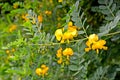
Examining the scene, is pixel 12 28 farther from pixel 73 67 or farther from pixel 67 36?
pixel 67 36

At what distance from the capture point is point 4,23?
357 centimetres

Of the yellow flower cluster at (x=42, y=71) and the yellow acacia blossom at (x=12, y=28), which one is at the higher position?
the yellow flower cluster at (x=42, y=71)

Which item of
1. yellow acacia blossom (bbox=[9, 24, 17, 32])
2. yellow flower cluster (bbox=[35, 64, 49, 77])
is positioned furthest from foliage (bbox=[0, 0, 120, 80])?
yellow acacia blossom (bbox=[9, 24, 17, 32])

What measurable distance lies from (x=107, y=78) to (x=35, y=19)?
1.52 ft

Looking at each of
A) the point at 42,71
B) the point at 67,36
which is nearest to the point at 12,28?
the point at 42,71

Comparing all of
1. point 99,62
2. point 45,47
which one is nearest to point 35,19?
point 45,47

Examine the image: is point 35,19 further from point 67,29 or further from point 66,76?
point 66,76

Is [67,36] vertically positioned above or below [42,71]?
above

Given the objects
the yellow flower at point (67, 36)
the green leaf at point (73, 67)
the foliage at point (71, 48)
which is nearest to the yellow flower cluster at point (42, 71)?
the foliage at point (71, 48)

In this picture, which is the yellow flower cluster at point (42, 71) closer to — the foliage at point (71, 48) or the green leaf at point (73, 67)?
the foliage at point (71, 48)

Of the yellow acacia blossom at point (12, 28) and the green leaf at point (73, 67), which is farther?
the yellow acacia blossom at point (12, 28)

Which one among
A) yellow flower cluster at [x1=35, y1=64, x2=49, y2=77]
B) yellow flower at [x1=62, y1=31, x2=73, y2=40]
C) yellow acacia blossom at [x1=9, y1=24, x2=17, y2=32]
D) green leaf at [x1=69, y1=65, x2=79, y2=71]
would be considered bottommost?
yellow acacia blossom at [x1=9, y1=24, x2=17, y2=32]

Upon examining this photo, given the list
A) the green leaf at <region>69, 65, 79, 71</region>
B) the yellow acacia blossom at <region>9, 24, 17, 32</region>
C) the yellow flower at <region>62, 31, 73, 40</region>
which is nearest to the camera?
the yellow flower at <region>62, 31, 73, 40</region>

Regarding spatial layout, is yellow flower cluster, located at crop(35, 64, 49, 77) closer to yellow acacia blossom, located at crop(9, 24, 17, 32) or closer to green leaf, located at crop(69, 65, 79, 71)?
green leaf, located at crop(69, 65, 79, 71)
